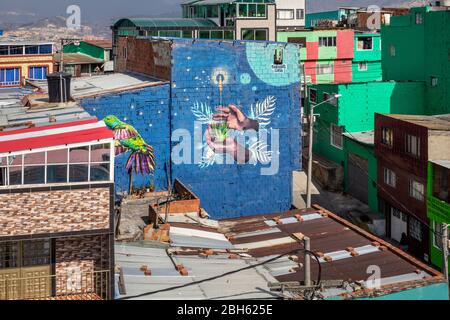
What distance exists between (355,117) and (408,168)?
1170 cm

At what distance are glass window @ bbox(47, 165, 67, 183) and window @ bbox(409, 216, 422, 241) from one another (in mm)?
20321

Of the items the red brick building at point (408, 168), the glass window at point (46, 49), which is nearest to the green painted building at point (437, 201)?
→ the red brick building at point (408, 168)

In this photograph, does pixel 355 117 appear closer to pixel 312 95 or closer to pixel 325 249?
pixel 312 95

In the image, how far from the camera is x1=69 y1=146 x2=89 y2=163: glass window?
1572 centimetres

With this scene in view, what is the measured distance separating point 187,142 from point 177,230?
943 cm

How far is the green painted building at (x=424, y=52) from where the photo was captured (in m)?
43.6

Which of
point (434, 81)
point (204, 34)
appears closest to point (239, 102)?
point (434, 81)

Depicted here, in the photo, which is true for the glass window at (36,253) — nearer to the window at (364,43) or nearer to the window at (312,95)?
the window at (312,95)

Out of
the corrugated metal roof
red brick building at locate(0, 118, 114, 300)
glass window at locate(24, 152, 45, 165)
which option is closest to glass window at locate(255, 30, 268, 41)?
the corrugated metal roof

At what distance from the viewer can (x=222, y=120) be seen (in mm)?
33438

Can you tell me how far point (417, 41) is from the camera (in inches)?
1844

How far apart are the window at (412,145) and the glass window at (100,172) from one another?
19.1 meters

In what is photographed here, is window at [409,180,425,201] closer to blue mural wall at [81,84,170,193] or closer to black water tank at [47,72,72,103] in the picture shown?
blue mural wall at [81,84,170,193]
